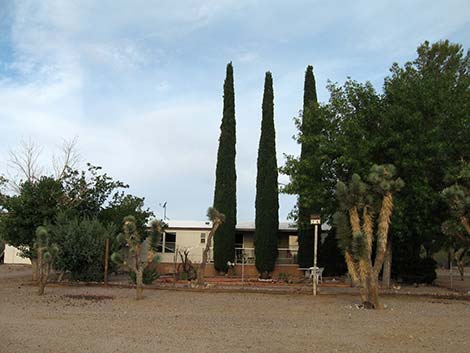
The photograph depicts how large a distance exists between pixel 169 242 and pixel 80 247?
11.8m

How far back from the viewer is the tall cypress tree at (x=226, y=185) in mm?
29812

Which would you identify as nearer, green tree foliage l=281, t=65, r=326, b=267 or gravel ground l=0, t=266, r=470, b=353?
gravel ground l=0, t=266, r=470, b=353

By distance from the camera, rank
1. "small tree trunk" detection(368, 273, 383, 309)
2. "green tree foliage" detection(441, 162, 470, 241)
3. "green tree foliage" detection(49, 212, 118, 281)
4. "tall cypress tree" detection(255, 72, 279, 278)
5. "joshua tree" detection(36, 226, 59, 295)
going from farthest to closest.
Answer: "tall cypress tree" detection(255, 72, 279, 278) < "green tree foliage" detection(49, 212, 118, 281) < "joshua tree" detection(36, 226, 59, 295) < "green tree foliage" detection(441, 162, 470, 241) < "small tree trunk" detection(368, 273, 383, 309)

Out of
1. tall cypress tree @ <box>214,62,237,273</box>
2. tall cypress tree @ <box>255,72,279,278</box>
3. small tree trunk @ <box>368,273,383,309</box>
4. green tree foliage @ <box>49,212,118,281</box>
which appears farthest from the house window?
small tree trunk @ <box>368,273,383,309</box>

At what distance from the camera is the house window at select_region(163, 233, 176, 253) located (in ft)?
108

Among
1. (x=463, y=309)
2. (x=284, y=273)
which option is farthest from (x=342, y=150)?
(x=284, y=273)

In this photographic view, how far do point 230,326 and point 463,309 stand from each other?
7.47 m

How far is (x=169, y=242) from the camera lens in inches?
1310

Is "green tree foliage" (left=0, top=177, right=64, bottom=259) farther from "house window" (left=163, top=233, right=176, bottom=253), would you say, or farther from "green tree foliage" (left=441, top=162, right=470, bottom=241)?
"green tree foliage" (left=441, top=162, right=470, bottom=241)

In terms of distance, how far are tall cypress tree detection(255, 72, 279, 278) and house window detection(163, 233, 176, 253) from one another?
6184 millimetres

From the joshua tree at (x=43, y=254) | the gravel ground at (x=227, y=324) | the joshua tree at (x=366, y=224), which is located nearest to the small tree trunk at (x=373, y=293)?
the joshua tree at (x=366, y=224)

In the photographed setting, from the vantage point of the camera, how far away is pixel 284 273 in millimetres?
29469

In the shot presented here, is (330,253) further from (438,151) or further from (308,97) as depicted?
(438,151)

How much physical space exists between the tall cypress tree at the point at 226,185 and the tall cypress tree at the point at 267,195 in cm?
148
